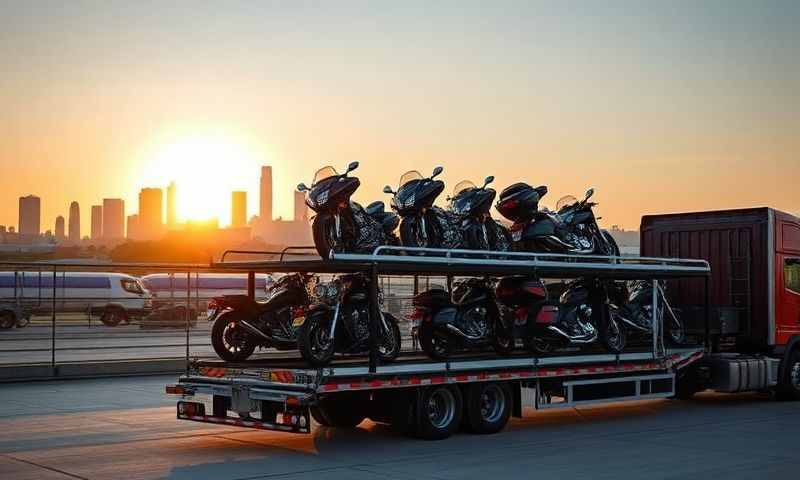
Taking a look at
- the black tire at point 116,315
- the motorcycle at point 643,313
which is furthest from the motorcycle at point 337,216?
the black tire at point 116,315

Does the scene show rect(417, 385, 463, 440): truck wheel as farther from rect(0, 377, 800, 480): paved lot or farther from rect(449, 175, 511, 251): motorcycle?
rect(449, 175, 511, 251): motorcycle

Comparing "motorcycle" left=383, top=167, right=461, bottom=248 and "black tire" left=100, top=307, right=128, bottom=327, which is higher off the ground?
"motorcycle" left=383, top=167, right=461, bottom=248

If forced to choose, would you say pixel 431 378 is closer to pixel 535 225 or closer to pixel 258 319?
pixel 258 319

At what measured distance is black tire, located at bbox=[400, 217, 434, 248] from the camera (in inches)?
592

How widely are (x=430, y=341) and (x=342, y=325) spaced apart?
1.67 m

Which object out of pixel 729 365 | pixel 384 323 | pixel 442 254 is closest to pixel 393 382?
pixel 384 323

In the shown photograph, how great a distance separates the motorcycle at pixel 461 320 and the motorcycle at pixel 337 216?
4.16 ft

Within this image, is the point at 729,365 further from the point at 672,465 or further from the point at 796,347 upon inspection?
the point at 672,465

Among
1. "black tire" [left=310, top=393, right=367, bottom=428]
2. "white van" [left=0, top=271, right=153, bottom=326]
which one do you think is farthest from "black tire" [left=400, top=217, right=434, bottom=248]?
"white van" [left=0, top=271, right=153, bottom=326]

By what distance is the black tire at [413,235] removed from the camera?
1505 cm

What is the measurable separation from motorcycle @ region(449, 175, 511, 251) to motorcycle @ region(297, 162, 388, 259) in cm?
172

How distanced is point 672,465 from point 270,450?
179 inches

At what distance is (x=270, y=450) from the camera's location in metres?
13.3

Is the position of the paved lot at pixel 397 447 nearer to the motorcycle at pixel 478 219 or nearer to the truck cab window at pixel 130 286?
the motorcycle at pixel 478 219
